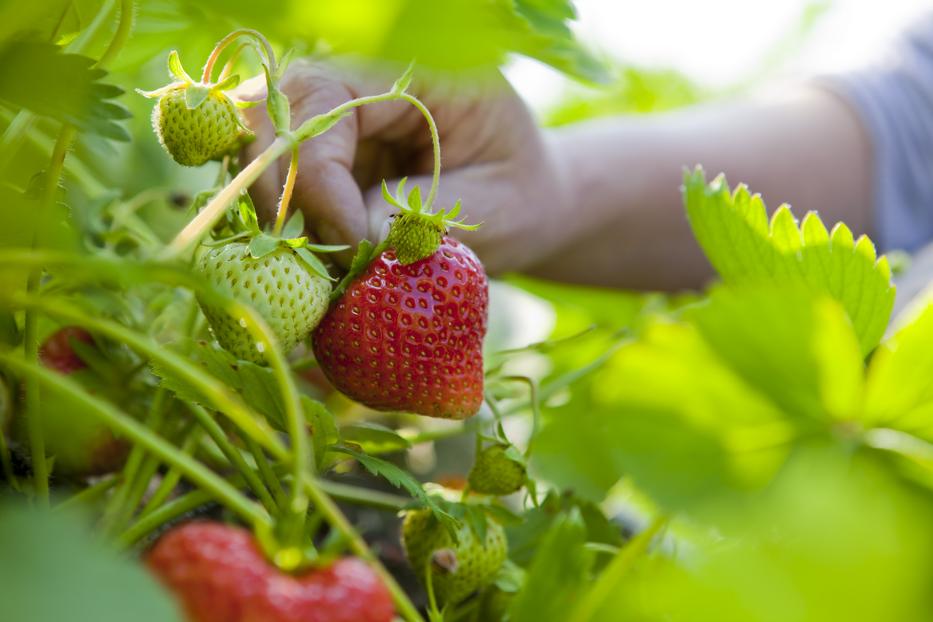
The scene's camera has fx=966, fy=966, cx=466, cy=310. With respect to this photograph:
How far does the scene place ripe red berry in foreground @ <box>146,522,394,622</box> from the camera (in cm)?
23

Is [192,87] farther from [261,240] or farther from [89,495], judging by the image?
[89,495]

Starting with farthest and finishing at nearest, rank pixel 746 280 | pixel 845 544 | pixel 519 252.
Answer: pixel 519 252
pixel 746 280
pixel 845 544

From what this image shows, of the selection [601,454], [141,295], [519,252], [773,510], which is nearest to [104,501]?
[141,295]

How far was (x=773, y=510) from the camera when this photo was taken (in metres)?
0.24

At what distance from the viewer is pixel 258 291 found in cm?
40

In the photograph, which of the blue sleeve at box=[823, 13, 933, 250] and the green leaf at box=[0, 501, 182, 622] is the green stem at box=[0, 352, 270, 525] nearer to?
the green leaf at box=[0, 501, 182, 622]

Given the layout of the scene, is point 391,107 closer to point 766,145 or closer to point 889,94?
point 766,145

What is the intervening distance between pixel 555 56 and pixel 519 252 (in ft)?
1.65

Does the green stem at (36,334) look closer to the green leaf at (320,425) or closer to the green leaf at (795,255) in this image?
the green leaf at (320,425)

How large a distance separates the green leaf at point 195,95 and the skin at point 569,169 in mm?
70

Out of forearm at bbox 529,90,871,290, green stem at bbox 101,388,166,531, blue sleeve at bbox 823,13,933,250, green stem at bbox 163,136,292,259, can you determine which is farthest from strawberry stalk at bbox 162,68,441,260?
blue sleeve at bbox 823,13,933,250

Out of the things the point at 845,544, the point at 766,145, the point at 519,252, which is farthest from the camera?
the point at 766,145

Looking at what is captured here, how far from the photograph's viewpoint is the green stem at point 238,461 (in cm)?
37

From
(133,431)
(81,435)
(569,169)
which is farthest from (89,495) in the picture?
(569,169)
